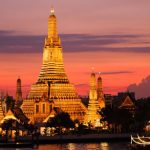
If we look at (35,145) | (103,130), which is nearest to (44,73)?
(103,130)

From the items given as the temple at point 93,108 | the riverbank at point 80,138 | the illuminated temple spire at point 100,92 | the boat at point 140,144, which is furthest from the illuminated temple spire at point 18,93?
the boat at point 140,144

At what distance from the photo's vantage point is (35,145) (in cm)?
12550

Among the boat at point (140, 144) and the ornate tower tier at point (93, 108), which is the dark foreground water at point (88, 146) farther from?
the ornate tower tier at point (93, 108)

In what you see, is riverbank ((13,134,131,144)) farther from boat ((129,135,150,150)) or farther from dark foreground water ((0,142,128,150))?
boat ((129,135,150,150))

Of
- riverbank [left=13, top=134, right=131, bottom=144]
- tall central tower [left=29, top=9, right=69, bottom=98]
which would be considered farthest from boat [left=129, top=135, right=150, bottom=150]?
tall central tower [left=29, top=9, right=69, bottom=98]

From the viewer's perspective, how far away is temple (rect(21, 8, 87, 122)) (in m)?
162

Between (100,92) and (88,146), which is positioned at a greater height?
(100,92)

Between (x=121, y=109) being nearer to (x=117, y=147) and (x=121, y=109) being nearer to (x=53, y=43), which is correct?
(x=53, y=43)

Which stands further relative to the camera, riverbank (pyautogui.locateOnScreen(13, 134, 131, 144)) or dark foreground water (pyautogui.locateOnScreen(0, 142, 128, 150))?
riverbank (pyautogui.locateOnScreen(13, 134, 131, 144))

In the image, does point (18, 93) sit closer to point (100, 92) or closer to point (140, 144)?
point (100, 92)

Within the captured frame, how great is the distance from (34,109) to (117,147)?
4546 cm

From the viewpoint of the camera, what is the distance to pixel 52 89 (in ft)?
531

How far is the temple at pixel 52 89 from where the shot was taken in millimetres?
161625

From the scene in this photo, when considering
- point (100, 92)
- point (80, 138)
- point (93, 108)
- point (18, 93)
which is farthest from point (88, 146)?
point (18, 93)
